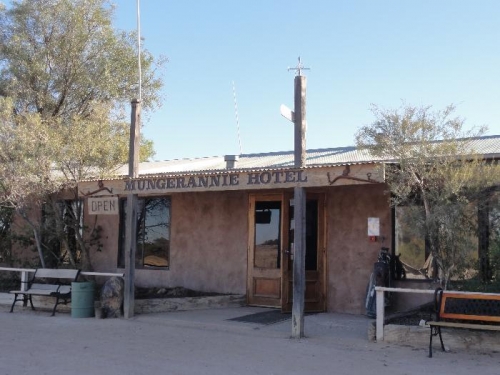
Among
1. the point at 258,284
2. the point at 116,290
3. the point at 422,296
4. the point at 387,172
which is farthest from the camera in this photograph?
the point at 258,284

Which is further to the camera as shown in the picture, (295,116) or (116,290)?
(116,290)

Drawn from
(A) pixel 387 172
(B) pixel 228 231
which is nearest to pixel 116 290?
(B) pixel 228 231

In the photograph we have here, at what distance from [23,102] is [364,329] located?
35.2 ft

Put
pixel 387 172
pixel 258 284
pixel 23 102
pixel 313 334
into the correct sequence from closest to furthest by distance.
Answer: pixel 387 172 → pixel 313 334 → pixel 258 284 → pixel 23 102

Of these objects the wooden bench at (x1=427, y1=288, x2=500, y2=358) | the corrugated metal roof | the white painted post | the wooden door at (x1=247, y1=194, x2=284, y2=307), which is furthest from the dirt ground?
the corrugated metal roof

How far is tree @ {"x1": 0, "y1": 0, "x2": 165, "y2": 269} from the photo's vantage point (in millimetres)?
12531

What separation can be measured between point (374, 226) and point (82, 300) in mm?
5399

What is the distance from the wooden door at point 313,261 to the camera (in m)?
10.9

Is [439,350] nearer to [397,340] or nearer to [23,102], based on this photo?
[397,340]

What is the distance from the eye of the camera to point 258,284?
1188 centimetres

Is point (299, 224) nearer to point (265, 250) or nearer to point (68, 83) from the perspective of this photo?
point (265, 250)

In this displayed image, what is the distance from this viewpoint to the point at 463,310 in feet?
25.6

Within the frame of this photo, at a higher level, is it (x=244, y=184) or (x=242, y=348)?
(x=244, y=184)

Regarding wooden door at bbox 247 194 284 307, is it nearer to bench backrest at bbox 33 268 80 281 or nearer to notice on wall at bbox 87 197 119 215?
notice on wall at bbox 87 197 119 215
